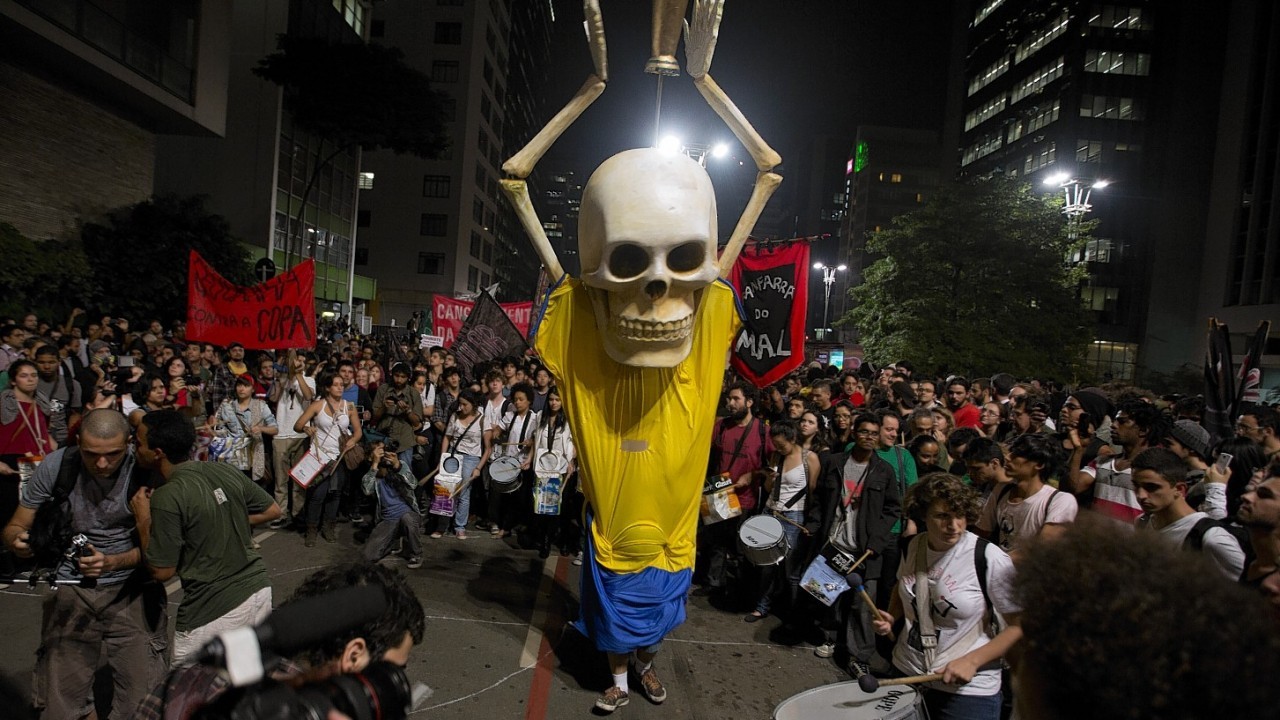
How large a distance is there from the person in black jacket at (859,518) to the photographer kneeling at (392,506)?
3716mm

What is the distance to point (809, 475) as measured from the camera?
18.1 ft

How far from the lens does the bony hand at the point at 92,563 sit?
2.98 meters

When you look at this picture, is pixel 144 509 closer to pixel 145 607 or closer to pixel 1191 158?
pixel 145 607

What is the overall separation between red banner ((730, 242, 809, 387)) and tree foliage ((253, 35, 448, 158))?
2257cm

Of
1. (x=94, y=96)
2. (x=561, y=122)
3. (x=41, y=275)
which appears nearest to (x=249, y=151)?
(x=94, y=96)

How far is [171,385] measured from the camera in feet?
23.8

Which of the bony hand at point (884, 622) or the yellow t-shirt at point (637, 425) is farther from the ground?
the yellow t-shirt at point (637, 425)

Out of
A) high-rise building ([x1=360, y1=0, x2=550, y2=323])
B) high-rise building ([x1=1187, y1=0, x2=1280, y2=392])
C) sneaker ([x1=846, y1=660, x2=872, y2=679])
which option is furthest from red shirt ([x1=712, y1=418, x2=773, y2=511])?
high-rise building ([x1=360, y1=0, x2=550, y2=323])

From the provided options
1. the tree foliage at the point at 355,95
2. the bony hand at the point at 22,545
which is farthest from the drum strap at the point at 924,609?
the tree foliage at the point at 355,95

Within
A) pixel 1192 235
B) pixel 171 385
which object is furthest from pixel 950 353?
pixel 1192 235

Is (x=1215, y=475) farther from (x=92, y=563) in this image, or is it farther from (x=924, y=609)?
(x=92, y=563)

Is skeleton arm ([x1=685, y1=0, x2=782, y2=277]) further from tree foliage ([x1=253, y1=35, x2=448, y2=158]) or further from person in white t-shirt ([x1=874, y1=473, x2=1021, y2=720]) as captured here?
tree foliage ([x1=253, y1=35, x2=448, y2=158])

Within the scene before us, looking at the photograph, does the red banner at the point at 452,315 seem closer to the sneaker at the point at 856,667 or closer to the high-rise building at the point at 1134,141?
the sneaker at the point at 856,667

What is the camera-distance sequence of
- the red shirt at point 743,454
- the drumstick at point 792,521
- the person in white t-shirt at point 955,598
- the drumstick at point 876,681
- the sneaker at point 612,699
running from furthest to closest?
the red shirt at point 743,454 → the drumstick at point 792,521 → the sneaker at point 612,699 → the person in white t-shirt at point 955,598 → the drumstick at point 876,681
